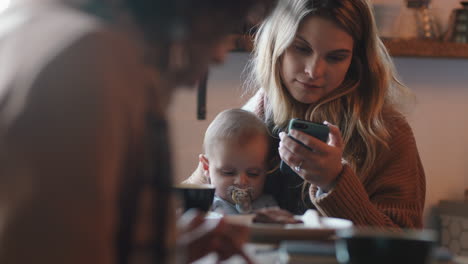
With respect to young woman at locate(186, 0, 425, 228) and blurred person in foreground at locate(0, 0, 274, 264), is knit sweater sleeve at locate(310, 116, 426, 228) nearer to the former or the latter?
young woman at locate(186, 0, 425, 228)

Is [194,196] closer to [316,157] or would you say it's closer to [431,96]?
[316,157]

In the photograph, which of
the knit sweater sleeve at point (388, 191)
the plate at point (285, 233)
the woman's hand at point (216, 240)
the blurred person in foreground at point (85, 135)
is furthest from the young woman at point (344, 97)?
the blurred person in foreground at point (85, 135)

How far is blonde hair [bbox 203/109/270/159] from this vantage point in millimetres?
2070

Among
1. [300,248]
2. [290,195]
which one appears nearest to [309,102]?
[290,195]

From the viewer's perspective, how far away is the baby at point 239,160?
6.56ft

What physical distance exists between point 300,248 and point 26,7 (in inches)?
20.3

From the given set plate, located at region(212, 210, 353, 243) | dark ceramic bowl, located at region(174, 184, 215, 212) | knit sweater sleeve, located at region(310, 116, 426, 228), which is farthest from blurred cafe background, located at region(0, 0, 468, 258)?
plate, located at region(212, 210, 353, 243)

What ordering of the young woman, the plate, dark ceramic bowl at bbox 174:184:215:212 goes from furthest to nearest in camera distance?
the young woman < dark ceramic bowl at bbox 174:184:215:212 < the plate

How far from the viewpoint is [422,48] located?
3242 millimetres

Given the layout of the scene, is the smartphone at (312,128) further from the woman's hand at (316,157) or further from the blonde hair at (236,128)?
the blonde hair at (236,128)

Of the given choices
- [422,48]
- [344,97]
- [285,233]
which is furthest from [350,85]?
[422,48]

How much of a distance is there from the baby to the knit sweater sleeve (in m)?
0.29

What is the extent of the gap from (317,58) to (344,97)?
14 cm

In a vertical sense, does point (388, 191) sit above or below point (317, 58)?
below
